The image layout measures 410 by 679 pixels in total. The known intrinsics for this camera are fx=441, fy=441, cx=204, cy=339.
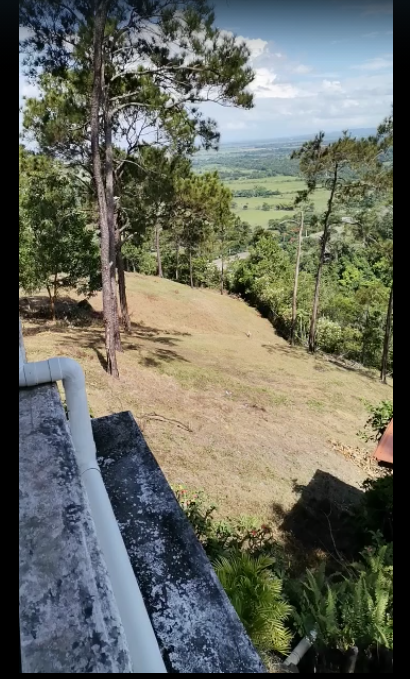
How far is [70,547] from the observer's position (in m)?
1.12

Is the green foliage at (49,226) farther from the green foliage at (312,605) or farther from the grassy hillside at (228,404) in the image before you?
the green foliage at (312,605)

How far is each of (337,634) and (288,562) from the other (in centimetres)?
213

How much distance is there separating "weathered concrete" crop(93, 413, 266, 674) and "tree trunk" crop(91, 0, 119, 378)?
714 cm

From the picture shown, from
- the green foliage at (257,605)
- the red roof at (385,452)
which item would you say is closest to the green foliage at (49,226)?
the red roof at (385,452)

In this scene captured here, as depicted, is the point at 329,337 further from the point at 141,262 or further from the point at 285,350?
the point at 141,262

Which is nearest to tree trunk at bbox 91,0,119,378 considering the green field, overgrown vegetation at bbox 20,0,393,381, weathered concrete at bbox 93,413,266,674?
overgrown vegetation at bbox 20,0,393,381

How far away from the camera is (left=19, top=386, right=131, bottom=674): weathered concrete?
895mm

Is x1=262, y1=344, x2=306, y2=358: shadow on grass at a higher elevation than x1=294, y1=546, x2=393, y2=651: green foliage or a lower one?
lower

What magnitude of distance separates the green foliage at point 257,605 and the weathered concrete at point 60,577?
2472 millimetres

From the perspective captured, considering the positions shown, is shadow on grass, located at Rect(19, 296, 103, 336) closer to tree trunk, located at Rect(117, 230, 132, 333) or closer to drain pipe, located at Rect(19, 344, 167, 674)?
tree trunk, located at Rect(117, 230, 132, 333)

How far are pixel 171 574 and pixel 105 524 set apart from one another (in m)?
0.38

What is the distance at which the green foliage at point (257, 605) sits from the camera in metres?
3.21

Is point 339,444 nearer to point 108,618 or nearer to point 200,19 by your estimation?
point 200,19

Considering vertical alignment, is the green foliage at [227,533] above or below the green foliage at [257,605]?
below
